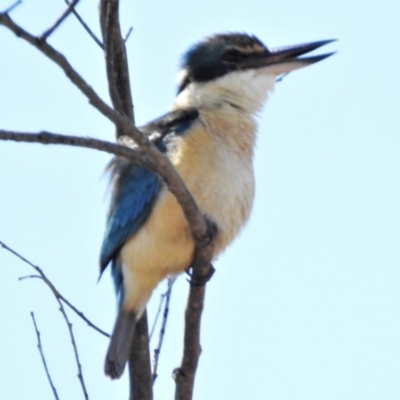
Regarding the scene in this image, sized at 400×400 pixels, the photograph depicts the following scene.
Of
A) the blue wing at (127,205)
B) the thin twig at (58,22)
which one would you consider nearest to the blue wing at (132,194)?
the blue wing at (127,205)

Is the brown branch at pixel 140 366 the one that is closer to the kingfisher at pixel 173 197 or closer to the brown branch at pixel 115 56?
the kingfisher at pixel 173 197

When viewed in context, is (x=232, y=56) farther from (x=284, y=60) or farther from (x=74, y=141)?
(x=74, y=141)

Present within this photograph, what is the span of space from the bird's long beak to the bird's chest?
692 mm

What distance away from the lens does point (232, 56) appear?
5605 mm

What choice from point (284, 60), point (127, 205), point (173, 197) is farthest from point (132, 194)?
point (284, 60)

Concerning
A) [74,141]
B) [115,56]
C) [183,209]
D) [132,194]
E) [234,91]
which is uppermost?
[234,91]

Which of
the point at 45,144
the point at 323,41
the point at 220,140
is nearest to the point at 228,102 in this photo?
the point at 220,140

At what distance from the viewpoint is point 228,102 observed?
17.3ft

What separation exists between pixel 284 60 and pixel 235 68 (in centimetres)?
27

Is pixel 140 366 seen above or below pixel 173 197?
below

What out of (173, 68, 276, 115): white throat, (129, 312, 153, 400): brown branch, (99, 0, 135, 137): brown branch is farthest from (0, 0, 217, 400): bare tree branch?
(173, 68, 276, 115): white throat

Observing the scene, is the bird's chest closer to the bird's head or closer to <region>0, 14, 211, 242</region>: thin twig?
the bird's head

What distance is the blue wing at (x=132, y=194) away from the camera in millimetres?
4918

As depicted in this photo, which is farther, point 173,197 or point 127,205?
point 127,205
